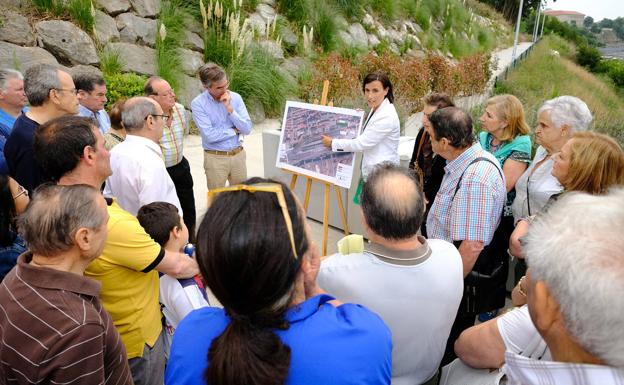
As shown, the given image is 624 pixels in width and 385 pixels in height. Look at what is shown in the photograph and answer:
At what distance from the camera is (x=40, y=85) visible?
2920 mm

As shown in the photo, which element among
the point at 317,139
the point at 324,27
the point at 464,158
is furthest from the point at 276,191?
the point at 324,27

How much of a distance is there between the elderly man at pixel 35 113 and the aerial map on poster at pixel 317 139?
1.97 metres

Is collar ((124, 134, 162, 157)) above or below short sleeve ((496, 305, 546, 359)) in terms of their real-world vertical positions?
above

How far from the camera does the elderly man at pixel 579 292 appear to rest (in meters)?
0.87

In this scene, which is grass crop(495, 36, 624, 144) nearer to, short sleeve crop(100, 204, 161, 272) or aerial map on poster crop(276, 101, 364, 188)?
aerial map on poster crop(276, 101, 364, 188)

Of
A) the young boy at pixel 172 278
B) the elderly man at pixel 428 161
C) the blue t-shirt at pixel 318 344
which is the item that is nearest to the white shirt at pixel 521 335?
the blue t-shirt at pixel 318 344

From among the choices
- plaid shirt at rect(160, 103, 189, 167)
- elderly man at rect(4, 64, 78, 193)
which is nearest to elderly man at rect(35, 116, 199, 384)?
elderly man at rect(4, 64, 78, 193)

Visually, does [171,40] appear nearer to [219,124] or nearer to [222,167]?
[219,124]

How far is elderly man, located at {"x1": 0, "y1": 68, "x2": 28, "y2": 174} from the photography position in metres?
3.12

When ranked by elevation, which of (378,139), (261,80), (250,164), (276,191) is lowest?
(250,164)

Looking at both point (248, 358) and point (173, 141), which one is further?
point (173, 141)

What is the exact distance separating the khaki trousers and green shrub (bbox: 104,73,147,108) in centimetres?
398

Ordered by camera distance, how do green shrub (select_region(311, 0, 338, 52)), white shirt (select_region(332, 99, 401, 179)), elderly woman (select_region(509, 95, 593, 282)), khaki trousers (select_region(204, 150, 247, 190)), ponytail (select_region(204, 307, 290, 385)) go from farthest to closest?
green shrub (select_region(311, 0, 338, 52)) < khaki trousers (select_region(204, 150, 247, 190)) < white shirt (select_region(332, 99, 401, 179)) < elderly woman (select_region(509, 95, 593, 282)) < ponytail (select_region(204, 307, 290, 385))

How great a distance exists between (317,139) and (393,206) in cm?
253
